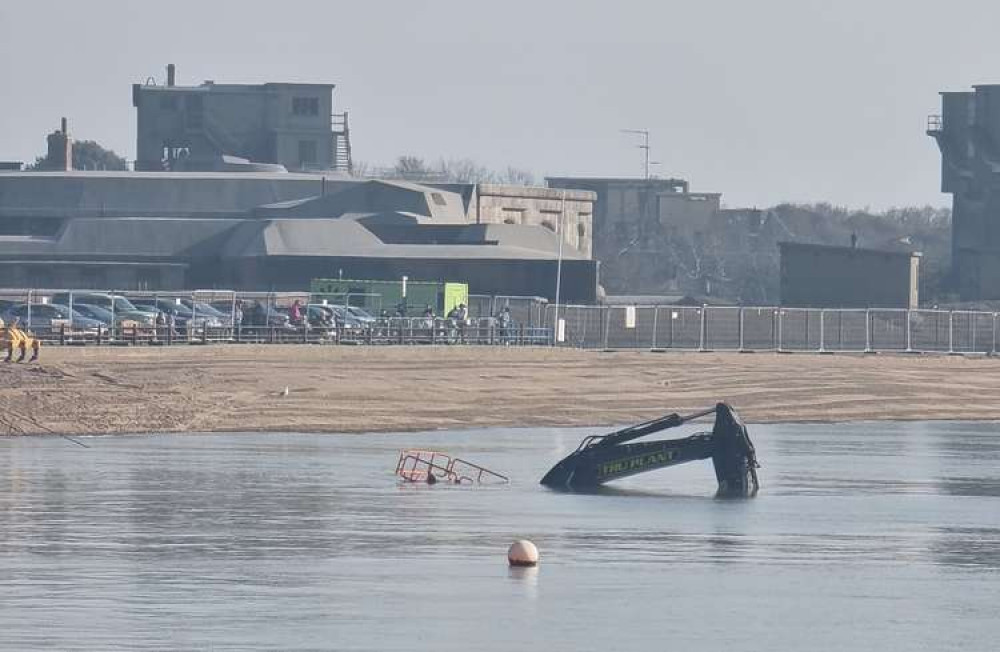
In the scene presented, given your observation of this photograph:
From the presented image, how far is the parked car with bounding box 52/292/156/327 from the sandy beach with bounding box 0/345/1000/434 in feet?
28.7

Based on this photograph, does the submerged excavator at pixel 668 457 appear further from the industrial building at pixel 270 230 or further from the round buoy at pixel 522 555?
the industrial building at pixel 270 230

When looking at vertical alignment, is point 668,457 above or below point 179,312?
below

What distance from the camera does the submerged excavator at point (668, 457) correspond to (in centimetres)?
4741

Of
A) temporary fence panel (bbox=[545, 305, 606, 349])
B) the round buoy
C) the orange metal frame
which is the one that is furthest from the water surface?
temporary fence panel (bbox=[545, 305, 606, 349])

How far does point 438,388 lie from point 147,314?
19871 mm

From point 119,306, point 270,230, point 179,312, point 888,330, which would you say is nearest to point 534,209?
point 270,230

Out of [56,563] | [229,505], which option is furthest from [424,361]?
[56,563]

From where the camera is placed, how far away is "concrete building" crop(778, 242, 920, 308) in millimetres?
127125

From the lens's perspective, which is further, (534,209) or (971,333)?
(534,209)

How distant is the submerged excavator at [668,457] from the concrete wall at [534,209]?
102 m

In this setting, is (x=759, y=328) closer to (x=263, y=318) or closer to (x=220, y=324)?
(x=263, y=318)

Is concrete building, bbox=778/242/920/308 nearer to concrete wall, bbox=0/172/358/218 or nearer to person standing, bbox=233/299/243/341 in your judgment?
concrete wall, bbox=0/172/358/218

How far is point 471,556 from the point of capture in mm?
35438

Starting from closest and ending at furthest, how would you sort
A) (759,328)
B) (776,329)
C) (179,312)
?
(179,312) < (776,329) < (759,328)
